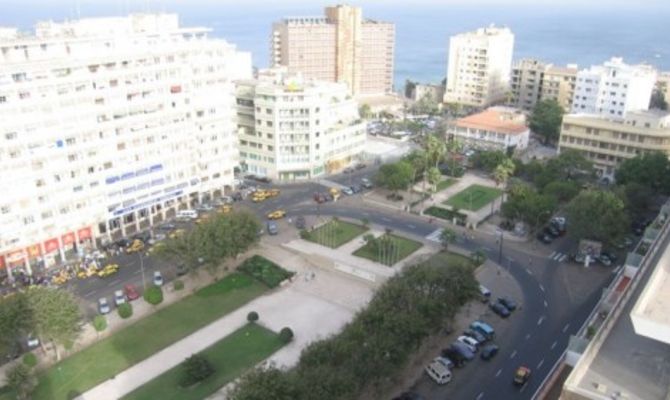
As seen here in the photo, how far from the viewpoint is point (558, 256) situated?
214ft

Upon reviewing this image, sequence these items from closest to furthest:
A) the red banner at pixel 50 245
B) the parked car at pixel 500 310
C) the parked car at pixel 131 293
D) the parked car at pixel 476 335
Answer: the parked car at pixel 476 335, the parked car at pixel 500 310, the parked car at pixel 131 293, the red banner at pixel 50 245

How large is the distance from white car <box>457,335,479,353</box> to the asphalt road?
1.53 m

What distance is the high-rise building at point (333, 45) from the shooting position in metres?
149

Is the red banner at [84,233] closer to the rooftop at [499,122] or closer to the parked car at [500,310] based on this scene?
the parked car at [500,310]

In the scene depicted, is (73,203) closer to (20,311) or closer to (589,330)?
(20,311)

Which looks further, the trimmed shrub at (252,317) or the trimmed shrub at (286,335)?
the trimmed shrub at (252,317)

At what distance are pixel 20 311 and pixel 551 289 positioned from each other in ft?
159

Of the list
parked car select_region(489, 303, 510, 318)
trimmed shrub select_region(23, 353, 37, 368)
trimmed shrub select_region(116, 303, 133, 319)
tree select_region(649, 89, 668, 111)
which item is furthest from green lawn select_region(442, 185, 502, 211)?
tree select_region(649, 89, 668, 111)

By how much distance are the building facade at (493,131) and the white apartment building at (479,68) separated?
32093 millimetres

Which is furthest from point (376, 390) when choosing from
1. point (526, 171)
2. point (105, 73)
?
point (526, 171)

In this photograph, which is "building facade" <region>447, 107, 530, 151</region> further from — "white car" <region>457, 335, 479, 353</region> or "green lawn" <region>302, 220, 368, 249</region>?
"white car" <region>457, 335, 479, 353</region>

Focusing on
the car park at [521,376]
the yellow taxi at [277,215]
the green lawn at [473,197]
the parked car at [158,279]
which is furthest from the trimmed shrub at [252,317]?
the green lawn at [473,197]

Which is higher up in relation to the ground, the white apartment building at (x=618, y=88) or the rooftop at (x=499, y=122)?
the white apartment building at (x=618, y=88)

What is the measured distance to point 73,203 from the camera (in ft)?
209
